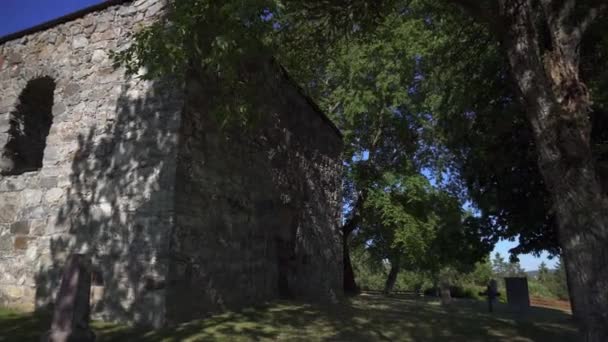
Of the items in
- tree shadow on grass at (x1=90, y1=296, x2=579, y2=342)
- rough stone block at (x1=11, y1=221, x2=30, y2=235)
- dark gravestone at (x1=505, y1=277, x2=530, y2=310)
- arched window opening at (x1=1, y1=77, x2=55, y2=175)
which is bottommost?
tree shadow on grass at (x1=90, y1=296, x2=579, y2=342)

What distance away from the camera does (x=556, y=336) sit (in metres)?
6.37

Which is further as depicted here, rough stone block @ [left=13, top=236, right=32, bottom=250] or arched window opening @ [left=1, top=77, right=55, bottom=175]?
arched window opening @ [left=1, top=77, right=55, bottom=175]

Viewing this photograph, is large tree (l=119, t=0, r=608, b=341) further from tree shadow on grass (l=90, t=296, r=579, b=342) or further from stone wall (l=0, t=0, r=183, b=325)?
tree shadow on grass (l=90, t=296, r=579, b=342)

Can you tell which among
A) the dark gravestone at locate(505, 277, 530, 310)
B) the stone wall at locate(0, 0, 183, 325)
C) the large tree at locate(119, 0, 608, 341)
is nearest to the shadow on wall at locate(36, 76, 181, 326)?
the stone wall at locate(0, 0, 183, 325)

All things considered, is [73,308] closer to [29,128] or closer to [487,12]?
[29,128]

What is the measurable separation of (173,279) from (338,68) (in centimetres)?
1351

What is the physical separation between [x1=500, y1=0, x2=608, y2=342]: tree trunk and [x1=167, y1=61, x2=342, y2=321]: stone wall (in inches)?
154

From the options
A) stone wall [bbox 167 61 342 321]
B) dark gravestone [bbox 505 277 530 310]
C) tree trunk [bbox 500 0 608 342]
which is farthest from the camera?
dark gravestone [bbox 505 277 530 310]

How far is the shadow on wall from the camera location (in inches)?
228

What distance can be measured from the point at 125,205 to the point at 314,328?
3205mm

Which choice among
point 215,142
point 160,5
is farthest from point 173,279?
point 160,5

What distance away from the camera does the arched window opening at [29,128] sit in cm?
781

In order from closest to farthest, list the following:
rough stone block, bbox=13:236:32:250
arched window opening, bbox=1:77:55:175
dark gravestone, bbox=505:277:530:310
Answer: rough stone block, bbox=13:236:32:250
arched window opening, bbox=1:77:55:175
dark gravestone, bbox=505:277:530:310

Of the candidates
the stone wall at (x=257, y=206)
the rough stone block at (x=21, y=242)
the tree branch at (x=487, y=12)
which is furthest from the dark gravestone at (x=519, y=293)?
the rough stone block at (x=21, y=242)
